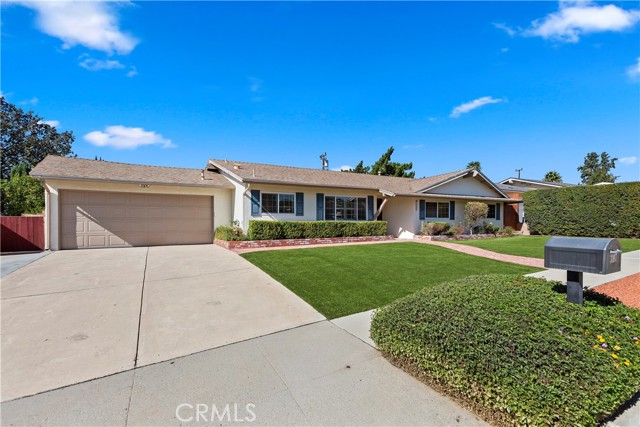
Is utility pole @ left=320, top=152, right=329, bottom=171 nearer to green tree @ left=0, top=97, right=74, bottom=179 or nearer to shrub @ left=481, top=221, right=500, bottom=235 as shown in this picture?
shrub @ left=481, top=221, right=500, bottom=235

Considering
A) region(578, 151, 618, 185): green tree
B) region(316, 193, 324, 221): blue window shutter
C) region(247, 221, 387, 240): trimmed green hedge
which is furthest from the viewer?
region(578, 151, 618, 185): green tree

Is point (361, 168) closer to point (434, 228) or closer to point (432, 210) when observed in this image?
point (432, 210)

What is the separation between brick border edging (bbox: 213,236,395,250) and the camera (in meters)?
12.2

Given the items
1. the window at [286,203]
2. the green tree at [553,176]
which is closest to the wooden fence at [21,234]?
the window at [286,203]

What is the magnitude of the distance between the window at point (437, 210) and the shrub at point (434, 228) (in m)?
1.13

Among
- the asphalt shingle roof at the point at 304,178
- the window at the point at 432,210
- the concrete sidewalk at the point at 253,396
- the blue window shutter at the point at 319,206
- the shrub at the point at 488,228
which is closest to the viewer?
the concrete sidewalk at the point at 253,396

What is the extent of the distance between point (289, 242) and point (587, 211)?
17.0 m

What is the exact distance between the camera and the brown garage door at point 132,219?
38.9 feet

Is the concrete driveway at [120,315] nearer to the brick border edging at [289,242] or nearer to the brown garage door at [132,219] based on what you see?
the brick border edging at [289,242]

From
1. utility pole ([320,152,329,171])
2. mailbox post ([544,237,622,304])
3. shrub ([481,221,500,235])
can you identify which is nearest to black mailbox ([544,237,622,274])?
mailbox post ([544,237,622,304])

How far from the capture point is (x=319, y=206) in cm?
1509

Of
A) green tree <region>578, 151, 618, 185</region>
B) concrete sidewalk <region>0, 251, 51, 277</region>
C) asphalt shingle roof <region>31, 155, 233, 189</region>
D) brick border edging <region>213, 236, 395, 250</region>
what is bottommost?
concrete sidewalk <region>0, 251, 51, 277</region>

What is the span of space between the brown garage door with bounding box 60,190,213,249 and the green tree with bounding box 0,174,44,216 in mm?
7883

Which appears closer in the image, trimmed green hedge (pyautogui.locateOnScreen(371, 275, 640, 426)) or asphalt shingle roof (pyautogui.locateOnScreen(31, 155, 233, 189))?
trimmed green hedge (pyautogui.locateOnScreen(371, 275, 640, 426))
